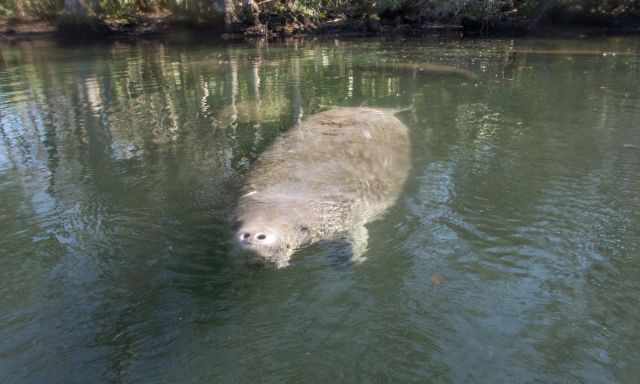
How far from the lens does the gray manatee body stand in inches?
196

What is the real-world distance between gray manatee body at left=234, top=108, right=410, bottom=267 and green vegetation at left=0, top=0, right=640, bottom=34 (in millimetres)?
21879

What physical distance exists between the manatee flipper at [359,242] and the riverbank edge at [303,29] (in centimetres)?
2364

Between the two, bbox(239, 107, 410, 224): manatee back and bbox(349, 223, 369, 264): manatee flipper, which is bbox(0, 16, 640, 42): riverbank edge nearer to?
bbox(239, 107, 410, 224): manatee back

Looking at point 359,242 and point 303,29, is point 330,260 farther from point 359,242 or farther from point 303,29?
point 303,29

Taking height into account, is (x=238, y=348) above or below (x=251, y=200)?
below

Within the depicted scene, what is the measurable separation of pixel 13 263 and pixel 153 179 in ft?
7.97

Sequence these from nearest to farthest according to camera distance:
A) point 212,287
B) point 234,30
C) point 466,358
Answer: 1. point 466,358
2. point 212,287
3. point 234,30

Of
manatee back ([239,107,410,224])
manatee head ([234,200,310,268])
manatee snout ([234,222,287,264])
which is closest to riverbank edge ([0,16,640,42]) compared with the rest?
manatee back ([239,107,410,224])

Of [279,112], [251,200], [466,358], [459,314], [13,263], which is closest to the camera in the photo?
[466,358]

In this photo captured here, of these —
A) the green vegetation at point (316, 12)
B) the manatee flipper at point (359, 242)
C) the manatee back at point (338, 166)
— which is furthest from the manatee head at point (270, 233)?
the green vegetation at point (316, 12)

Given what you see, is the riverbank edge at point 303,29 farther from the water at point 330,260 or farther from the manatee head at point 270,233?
the manatee head at point 270,233

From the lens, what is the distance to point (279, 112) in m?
11.1

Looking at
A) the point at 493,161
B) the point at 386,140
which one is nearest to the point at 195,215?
the point at 386,140

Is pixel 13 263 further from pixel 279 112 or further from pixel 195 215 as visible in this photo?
pixel 279 112
